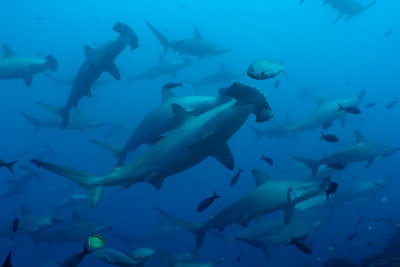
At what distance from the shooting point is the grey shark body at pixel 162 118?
5254 mm

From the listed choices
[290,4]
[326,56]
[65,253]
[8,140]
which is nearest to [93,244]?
[65,253]

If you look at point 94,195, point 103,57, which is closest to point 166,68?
point 103,57

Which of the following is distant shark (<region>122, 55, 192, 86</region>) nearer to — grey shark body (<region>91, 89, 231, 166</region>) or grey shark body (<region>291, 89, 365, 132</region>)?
grey shark body (<region>291, 89, 365, 132</region>)

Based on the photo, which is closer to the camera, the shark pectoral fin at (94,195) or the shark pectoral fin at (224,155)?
the shark pectoral fin at (94,195)

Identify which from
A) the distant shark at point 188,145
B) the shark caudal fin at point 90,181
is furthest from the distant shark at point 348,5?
the shark caudal fin at point 90,181

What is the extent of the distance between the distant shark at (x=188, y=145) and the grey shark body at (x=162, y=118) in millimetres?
1257

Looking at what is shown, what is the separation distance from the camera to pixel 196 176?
4853 cm

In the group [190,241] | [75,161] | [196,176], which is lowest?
[75,161]

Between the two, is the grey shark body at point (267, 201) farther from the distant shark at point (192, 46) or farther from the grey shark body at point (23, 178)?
the grey shark body at point (23, 178)

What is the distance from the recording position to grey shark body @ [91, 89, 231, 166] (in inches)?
207

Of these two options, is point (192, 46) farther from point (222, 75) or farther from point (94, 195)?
point (94, 195)

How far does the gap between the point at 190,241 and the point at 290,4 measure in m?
112

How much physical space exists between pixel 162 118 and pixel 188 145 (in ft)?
7.35

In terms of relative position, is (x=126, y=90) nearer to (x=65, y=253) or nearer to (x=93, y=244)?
(x=65, y=253)
